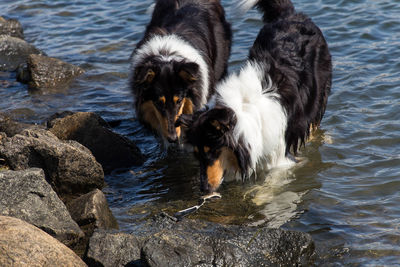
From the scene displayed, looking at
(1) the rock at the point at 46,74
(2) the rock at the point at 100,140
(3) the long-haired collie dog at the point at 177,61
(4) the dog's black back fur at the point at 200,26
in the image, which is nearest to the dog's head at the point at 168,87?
(3) the long-haired collie dog at the point at 177,61

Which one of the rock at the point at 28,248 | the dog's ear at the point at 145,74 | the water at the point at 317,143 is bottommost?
the water at the point at 317,143

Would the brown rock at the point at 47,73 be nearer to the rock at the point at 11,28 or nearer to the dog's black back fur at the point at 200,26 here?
the dog's black back fur at the point at 200,26

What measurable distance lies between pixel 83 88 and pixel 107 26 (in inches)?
102

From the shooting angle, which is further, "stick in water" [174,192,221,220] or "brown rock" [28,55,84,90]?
A: "brown rock" [28,55,84,90]

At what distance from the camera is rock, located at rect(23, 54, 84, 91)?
7801 mm

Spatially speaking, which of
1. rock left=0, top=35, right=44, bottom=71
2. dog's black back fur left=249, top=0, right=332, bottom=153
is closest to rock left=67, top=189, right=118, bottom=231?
dog's black back fur left=249, top=0, right=332, bottom=153

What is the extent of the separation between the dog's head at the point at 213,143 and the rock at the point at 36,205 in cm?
121

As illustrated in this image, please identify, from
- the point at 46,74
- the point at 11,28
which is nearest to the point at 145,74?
the point at 46,74

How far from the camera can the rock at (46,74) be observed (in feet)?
25.6

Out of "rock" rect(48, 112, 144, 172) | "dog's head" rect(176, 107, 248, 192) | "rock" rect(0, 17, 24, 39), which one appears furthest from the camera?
"rock" rect(0, 17, 24, 39)

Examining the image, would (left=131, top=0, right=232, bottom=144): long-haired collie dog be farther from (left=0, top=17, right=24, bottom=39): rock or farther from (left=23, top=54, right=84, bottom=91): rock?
(left=0, top=17, right=24, bottom=39): rock

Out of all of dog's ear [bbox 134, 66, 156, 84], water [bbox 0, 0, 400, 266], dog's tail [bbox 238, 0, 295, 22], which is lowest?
water [bbox 0, 0, 400, 266]

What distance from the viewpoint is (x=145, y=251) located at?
136 inches

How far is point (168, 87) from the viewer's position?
17.2ft
